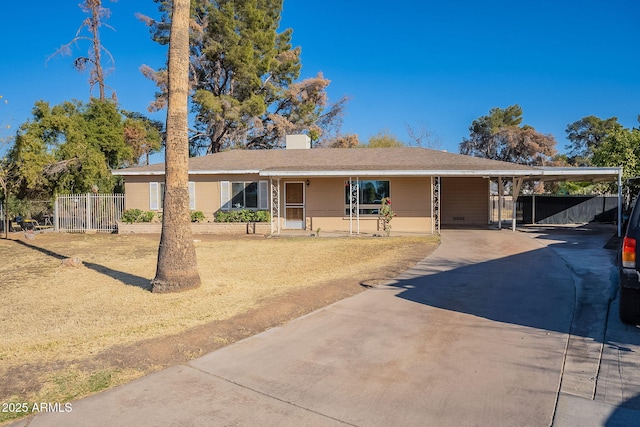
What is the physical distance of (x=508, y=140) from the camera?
43969 mm

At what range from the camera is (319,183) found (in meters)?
19.5

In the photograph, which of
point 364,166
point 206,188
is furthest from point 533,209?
point 206,188

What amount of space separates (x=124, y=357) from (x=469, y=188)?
19.6m

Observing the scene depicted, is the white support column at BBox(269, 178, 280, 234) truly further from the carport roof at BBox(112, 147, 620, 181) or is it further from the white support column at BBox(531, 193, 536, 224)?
the white support column at BBox(531, 193, 536, 224)

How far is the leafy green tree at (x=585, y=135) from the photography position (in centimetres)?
5288

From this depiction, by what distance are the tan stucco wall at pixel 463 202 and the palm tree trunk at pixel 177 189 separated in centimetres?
1604

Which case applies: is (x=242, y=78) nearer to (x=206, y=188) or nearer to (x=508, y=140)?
(x=206, y=188)

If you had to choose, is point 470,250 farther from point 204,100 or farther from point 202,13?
point 202,13

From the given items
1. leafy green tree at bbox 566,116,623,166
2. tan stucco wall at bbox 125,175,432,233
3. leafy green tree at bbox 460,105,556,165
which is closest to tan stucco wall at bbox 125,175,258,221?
tan stucco wall at bbox 125,175,432,233

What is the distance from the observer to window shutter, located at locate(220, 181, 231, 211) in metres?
20.1

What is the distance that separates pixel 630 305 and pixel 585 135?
198 ft

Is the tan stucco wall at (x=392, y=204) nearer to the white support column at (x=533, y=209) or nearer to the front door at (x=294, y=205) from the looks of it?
the front door at (x=294, y=205)

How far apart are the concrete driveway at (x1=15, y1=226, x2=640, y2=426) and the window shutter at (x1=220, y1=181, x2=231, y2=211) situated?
1394 centimetres

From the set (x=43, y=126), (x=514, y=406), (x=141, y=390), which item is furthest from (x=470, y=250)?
(x=43, y=126)
